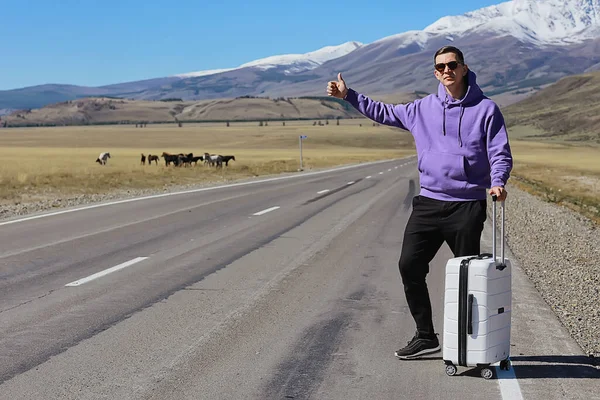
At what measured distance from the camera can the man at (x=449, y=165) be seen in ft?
19.9

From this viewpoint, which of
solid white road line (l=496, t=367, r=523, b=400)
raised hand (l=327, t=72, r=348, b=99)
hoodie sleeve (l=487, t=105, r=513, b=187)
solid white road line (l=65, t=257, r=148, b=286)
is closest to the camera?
solid white road line (l=496, t=367, r=523, b=400)

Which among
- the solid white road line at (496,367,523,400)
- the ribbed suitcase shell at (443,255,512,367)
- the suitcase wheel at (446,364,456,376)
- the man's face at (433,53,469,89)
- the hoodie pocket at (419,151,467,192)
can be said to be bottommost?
the solid white road line at (496,367,523,400)

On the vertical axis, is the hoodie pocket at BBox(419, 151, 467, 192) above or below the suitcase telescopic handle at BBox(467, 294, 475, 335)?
above

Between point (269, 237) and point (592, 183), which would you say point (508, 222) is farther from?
point (592, 183)

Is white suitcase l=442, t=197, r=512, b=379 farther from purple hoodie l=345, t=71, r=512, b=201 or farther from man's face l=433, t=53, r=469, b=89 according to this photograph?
man's face l=433, t=53, r=469, b=89

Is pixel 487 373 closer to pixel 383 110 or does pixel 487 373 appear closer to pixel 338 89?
pixel 383 110

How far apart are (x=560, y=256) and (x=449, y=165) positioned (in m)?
7.59

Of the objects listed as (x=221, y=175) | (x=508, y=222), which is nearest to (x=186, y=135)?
(x=221, y=175)

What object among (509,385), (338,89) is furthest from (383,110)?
(509,385)

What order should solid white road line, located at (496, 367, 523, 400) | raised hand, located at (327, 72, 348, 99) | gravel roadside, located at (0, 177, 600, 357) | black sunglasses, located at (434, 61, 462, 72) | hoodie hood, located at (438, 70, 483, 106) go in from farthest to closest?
gravel roadside, located at (0, 177, 600, 357) < raised hand, located at (327, 72, 348, 99) < hoodie hood, located at (438, 70, 483, 106) < black sunglasses, located at (434, 61, 462, 72) < solid white road line, located at (496, 367, 523, 400)

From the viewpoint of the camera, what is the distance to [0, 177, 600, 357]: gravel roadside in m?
8.37

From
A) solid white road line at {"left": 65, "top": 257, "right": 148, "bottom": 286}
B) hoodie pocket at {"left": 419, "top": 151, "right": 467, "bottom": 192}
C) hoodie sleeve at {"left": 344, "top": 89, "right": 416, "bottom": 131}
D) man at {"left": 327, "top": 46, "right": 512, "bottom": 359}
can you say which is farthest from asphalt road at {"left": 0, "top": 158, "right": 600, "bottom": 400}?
hoodie sleeve at {"left": 344, "top": 89, "right": 416, "bottom": 131}

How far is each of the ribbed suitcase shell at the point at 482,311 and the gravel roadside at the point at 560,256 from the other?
1.34 meters

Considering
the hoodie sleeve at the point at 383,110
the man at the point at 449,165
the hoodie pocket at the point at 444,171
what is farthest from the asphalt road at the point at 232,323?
the hoodie sleeve at the point at 383,110
